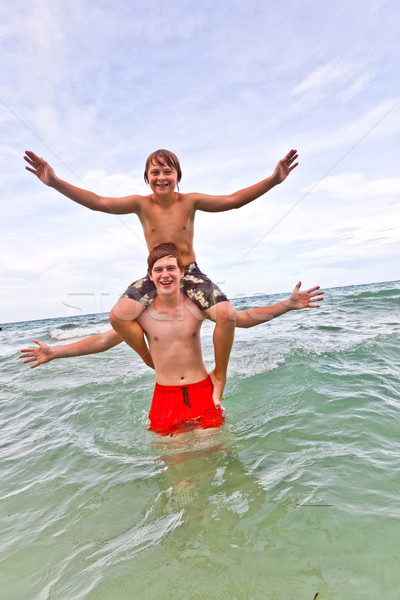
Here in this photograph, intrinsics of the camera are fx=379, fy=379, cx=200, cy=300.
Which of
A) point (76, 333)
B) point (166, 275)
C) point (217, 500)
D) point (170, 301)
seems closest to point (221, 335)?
point (170, 301)

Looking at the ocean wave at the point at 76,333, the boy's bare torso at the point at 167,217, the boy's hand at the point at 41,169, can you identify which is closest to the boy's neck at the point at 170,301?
the boy's bare torso at the point at 167,217

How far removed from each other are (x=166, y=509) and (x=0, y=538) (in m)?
1.10

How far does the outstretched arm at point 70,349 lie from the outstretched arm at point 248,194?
1.80 metres

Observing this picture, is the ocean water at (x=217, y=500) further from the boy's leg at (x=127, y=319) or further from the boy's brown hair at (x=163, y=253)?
the boy's brown hair at (x=163, y=253)

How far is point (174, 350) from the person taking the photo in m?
4.12

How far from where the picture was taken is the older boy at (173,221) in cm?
404

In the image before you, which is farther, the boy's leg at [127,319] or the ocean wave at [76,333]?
the ocean wave at [76,333]

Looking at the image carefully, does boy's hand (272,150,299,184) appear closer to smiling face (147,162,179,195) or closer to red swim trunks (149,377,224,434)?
smiling face (147,162,179,195)

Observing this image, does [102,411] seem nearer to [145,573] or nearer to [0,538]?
[0,538]

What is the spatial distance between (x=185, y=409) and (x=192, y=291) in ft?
4.14

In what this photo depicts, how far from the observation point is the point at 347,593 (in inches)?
67.7

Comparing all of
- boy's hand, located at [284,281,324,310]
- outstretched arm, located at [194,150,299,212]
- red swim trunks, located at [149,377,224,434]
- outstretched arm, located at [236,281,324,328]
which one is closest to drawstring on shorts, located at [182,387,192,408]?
red swim trunks, located at [149,377,224,434]

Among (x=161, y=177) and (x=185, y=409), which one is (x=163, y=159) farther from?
(x=185, y=409)

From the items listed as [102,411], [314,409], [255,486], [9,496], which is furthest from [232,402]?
[9,496]
